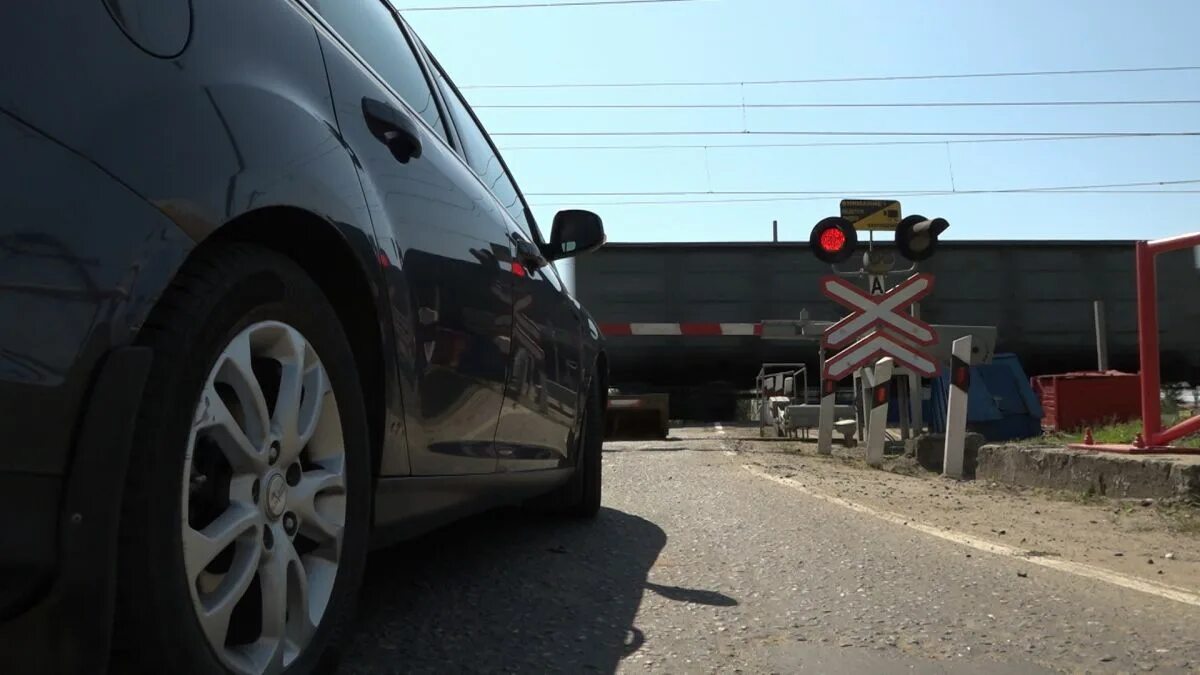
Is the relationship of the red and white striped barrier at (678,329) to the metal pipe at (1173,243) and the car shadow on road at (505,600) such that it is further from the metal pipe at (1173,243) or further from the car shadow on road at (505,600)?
the car shadow on road at (505,600)

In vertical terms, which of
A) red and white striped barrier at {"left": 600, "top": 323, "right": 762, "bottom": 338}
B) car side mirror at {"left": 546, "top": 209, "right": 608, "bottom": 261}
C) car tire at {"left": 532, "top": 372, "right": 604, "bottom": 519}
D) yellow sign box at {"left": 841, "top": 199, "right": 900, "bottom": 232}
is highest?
yellow sign box at {"left": 841, "top": 199, "right": 900, "bottom": 232}

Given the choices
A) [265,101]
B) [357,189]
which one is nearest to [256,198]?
[265,101]

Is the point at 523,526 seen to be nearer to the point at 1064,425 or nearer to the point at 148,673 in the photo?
the point at 148,673

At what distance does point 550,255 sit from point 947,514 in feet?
7.81

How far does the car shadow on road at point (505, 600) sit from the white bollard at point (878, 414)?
167 inches

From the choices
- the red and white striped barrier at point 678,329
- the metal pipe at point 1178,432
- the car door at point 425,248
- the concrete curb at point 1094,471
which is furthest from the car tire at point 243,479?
the red and white striped barrier at point 678,329

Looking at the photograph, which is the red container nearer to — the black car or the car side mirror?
the car side mirror

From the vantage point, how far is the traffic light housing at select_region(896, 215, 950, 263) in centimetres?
982

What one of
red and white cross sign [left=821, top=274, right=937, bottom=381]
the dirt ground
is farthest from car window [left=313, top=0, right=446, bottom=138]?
red and white cross sign [left=821, top=274, right=937, bottom=381]

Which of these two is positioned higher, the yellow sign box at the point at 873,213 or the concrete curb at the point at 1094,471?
the yellow sign box at the point at 873,213

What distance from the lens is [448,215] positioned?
2.67 m

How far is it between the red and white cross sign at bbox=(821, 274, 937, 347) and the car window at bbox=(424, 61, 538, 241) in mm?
5297

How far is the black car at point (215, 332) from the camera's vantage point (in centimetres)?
129

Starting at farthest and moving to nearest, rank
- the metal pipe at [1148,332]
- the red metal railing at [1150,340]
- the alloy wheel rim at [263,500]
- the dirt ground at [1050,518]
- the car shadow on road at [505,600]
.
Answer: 1. the metal pipe at [1148,332]
2. the red metal railing at [1150,340]
3. the dirt ground at [1050,518]
4. the car shadow on road at [505,600]
5. the alloy wheel rim at [263,500]
